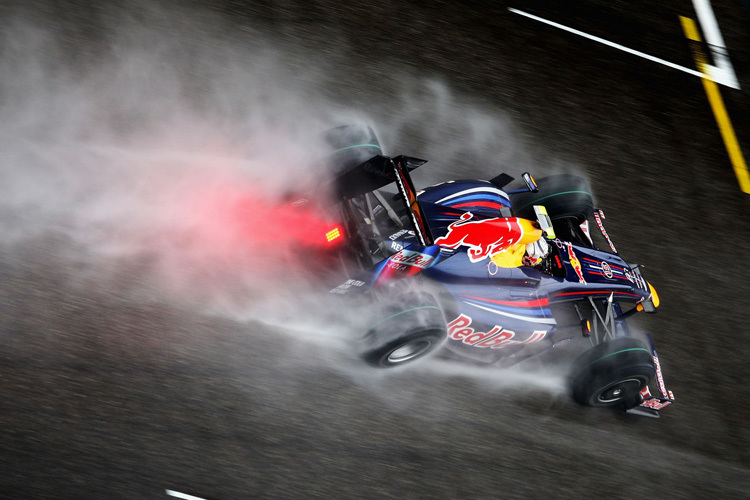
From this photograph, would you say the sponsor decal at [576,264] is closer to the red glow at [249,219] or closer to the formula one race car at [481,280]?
the formula one race car at [481,280]

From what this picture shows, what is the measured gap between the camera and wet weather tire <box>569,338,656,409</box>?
5844 millimetres

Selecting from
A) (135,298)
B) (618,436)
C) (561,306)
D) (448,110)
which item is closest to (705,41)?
(448,110)

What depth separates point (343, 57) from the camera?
26.5 ft

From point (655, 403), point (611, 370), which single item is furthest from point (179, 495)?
point (655, 403)

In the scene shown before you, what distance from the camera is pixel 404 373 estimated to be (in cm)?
607

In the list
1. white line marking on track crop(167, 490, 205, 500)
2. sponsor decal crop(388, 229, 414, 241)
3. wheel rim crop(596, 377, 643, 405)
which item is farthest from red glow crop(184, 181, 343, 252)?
wheel rim crop(596, 377, 643, 405)

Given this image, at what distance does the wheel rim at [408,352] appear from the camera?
17.8 ft

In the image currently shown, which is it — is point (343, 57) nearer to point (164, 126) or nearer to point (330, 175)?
point (164, 126)

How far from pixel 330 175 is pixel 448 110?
306cm

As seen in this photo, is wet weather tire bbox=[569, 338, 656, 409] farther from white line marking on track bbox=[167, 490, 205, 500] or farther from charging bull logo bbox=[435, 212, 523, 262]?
white line marking on track bbox=[167, 490, 205, 500]

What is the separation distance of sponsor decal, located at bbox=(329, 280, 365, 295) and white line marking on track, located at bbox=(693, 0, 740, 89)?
6.99 metres

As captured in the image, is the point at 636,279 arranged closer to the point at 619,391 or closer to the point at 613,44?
the point at 619,391

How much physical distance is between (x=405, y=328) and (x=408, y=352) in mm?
532

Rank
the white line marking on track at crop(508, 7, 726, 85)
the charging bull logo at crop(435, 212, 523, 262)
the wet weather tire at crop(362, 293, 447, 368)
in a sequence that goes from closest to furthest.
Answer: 1. the wet weather tire at crop(362, 293, 447, 368)
2. the charging bull logo at crop(435, 212, 523, 262)
3. the white line marking on track at crop(508, 7, 726, 85)
